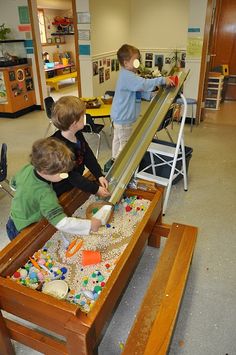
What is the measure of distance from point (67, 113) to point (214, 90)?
4.94 meters

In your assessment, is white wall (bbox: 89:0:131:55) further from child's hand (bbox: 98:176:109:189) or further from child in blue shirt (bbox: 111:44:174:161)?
child's hand (bbox: 98:176:109:189)

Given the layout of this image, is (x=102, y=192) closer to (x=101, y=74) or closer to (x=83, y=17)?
(x=83, y=17)

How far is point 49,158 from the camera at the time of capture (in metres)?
1.29

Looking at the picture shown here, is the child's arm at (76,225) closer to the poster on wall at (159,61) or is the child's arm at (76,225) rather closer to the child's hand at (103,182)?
the child's hand at (103,182)

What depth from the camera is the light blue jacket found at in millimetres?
2475

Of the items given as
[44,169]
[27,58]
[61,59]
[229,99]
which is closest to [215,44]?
[229,99]

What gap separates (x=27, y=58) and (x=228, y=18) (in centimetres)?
407

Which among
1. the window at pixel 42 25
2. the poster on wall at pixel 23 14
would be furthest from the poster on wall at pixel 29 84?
the window at pixel 42 25

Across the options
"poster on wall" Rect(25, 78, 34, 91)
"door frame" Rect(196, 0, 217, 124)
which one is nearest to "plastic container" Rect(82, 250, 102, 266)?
"door frame" Rect(196, 0, 217, 124)

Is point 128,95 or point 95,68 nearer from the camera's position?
point 128,95

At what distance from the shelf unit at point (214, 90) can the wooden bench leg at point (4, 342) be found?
551 centimetres

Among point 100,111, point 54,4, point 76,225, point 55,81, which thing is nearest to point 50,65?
point 55,81

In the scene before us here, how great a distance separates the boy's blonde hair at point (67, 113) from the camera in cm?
164

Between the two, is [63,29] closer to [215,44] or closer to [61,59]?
[61,59]
